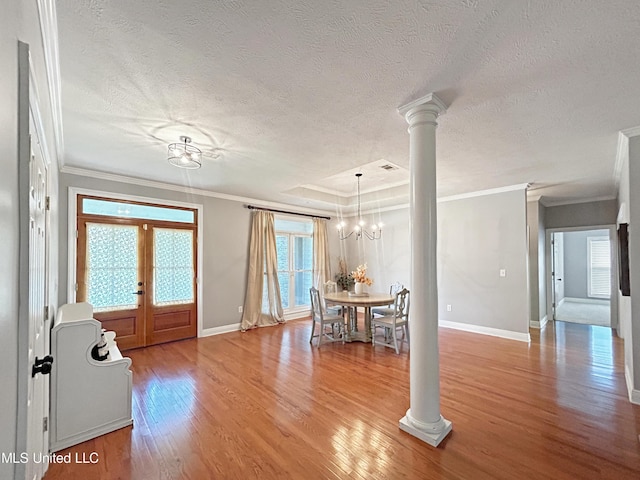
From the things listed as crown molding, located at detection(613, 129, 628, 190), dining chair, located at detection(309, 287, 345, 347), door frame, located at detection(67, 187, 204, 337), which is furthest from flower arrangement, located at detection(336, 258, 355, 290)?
crown molding, located at detection(613, 129, 628, 190)

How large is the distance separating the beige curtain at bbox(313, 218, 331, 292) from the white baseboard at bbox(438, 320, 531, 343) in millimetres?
2881

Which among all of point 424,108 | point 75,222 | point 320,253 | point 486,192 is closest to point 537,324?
point 486,192

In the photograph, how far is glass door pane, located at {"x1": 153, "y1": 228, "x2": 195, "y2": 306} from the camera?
4.78 meters

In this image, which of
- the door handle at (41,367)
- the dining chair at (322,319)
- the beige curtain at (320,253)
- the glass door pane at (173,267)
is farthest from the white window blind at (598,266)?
the door handle at (41,367)

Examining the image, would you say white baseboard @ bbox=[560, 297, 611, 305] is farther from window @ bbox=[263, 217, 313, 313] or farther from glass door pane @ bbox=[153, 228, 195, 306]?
glass door pane @ bbox=[153, 228, 195, 306]

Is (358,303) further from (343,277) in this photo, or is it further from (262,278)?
(343,277)

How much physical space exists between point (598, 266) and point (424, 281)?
33.2 feet

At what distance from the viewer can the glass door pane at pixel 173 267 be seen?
4781 millimetres

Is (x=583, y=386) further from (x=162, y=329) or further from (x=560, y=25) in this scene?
(x=162, y=329)

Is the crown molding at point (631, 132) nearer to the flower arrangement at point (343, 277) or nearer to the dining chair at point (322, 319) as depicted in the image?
the dining chair at point (322, 319)

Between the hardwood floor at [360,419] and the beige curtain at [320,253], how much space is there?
9.77ft

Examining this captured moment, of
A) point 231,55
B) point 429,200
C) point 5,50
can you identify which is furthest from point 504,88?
point 5,50

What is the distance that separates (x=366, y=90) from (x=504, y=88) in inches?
40.1

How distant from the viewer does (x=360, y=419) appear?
2529 mm
